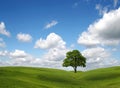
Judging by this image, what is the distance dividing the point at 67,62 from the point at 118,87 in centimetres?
6807

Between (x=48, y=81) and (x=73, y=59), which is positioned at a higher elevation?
(x=73, y=59)

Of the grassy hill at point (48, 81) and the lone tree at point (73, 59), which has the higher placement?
the lone tree at point (73, 59)

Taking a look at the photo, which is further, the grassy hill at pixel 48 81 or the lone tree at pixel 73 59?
the lone tree at pixel 73 59

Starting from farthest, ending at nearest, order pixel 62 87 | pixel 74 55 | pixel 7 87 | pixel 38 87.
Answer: pixel 74 55 → pixel 62 87 → pixel 38 87 → pixel 7 87

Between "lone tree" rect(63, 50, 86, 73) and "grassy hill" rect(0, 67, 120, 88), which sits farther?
"lone tree" rect(63, 50, 86, 73)

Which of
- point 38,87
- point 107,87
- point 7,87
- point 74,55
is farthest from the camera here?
point 74,55

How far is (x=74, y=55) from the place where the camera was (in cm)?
12194

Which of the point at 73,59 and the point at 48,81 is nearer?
the point at 48,81

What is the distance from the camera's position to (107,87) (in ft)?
191

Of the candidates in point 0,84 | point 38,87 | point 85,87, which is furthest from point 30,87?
point 85,87

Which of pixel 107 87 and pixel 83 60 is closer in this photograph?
pixel 107 87

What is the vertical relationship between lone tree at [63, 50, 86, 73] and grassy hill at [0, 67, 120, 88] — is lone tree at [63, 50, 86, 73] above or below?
above

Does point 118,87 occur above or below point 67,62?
below

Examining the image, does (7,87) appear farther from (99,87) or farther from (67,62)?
(67,62)
